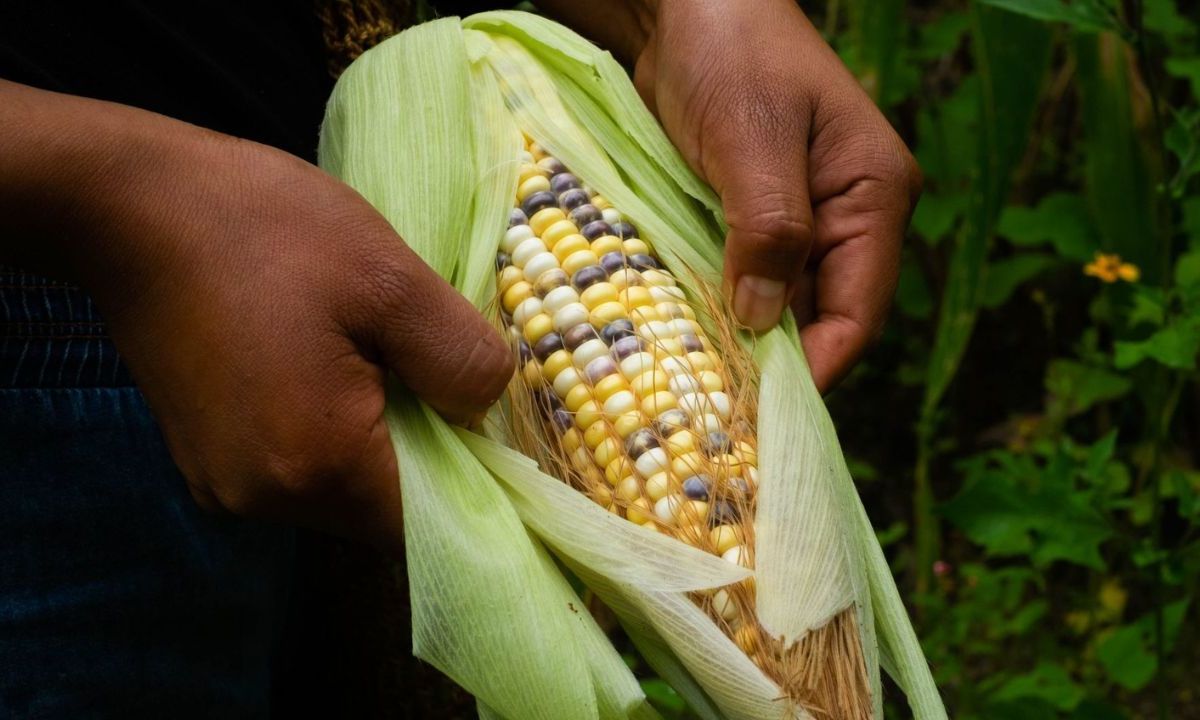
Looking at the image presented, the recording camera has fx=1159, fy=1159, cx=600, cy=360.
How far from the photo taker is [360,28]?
1.29m

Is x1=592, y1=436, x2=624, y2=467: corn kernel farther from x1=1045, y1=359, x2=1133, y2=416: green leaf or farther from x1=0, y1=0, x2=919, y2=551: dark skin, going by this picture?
x1=1045, y1=359, x2=1133, y2=416: green leaf

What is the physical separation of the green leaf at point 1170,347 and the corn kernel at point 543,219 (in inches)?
31.7

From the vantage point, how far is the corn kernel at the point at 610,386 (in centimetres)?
105

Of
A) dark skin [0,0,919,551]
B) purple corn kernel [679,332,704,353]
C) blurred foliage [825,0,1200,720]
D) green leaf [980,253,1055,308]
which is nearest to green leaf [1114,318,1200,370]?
blurred foliage [825,0,1200,720]

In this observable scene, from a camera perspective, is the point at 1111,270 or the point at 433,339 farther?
the point at 1111,270

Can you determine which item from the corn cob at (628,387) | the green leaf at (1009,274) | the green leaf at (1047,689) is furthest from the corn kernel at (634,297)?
A: the green leaf at (1009,274)

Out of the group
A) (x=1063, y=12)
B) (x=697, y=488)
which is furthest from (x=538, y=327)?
(x=1063, y=12)

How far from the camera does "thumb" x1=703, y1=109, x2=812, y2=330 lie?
3.63 ft

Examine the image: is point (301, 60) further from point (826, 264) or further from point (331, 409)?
point (826, 264)

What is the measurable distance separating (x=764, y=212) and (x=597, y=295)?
18cm

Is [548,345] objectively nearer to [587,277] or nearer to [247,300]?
[587,277]

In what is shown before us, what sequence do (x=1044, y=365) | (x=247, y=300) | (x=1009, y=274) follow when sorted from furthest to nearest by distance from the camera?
(x=1044, y=365) < (x=1009, y=274) < (x=247, y=300)

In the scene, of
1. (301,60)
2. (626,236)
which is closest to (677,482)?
(626,236)

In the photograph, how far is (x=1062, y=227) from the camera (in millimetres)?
2404
